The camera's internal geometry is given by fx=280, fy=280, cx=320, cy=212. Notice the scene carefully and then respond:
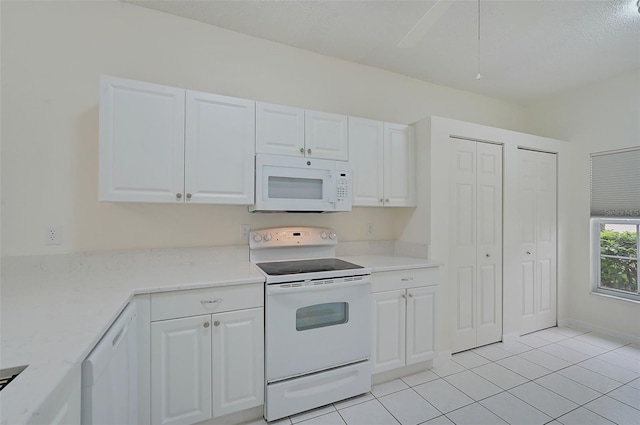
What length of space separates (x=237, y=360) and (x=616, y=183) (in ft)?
13.3

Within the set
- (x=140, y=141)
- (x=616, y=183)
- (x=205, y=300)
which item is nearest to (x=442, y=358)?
(x=205, y=300)

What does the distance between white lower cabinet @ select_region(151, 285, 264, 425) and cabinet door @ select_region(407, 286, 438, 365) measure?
3.90ft

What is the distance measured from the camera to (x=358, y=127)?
2.40 m

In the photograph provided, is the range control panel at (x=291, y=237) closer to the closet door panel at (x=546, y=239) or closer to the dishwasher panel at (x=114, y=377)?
the dishwasher panel at (x=114, y=377)

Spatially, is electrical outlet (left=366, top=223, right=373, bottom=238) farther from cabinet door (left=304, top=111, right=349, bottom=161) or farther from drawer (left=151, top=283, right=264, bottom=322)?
drawer (left=151, top=283, right=264, bottom=322)

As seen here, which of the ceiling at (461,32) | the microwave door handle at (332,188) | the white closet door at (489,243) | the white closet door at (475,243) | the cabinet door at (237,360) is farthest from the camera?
the white closet door at (489,243)

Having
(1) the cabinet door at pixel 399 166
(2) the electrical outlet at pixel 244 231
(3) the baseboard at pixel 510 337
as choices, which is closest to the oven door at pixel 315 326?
(2) the electrical outlet at pixel 244 231

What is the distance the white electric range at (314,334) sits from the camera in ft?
5.77

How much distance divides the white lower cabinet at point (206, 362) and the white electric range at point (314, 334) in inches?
4.0

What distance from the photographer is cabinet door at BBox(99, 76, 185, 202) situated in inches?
65.9

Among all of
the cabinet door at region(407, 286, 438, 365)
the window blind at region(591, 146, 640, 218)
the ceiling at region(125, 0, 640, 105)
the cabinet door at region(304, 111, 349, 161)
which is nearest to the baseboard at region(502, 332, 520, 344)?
the cabinet door at region(407, 286, 438, 365)

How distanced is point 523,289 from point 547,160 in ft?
4.88

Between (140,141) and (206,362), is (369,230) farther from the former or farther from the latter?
(140,141)

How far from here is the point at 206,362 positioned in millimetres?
1618
